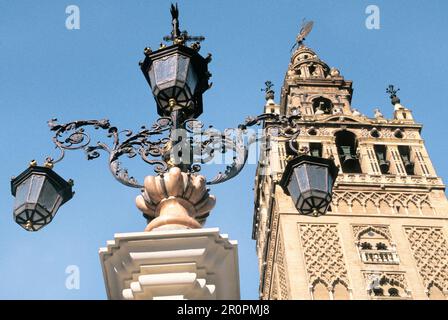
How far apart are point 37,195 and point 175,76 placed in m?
1.41

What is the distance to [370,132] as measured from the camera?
107 ft

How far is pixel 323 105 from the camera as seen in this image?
36.0 metres

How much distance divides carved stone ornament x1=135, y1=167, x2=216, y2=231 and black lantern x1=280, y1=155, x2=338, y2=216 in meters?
0.69

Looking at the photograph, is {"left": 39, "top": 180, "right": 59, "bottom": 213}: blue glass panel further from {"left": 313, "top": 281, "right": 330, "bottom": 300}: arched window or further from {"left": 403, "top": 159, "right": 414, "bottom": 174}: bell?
{"left": 403, "top": 159, "right": 414, "bottom": 174}: bell

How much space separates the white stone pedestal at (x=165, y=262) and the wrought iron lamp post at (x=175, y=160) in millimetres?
265

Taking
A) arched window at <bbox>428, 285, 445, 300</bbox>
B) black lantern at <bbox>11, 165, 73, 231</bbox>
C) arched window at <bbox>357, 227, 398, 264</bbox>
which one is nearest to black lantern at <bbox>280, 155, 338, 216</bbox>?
black lantern at <bbox>11, 165, 73, 231</bbox>

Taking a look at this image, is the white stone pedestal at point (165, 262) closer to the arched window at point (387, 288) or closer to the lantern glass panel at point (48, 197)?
the lantern glass panel at point (48, 197)

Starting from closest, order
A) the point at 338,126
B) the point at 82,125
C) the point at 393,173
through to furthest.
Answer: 1. the point at 82,125
2. the point at 393,173
3. the point at 338,126

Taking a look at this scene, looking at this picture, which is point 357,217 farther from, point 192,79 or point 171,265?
point 171,265

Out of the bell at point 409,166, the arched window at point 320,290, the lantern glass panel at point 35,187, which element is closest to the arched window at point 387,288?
the arched window at point 320,290
